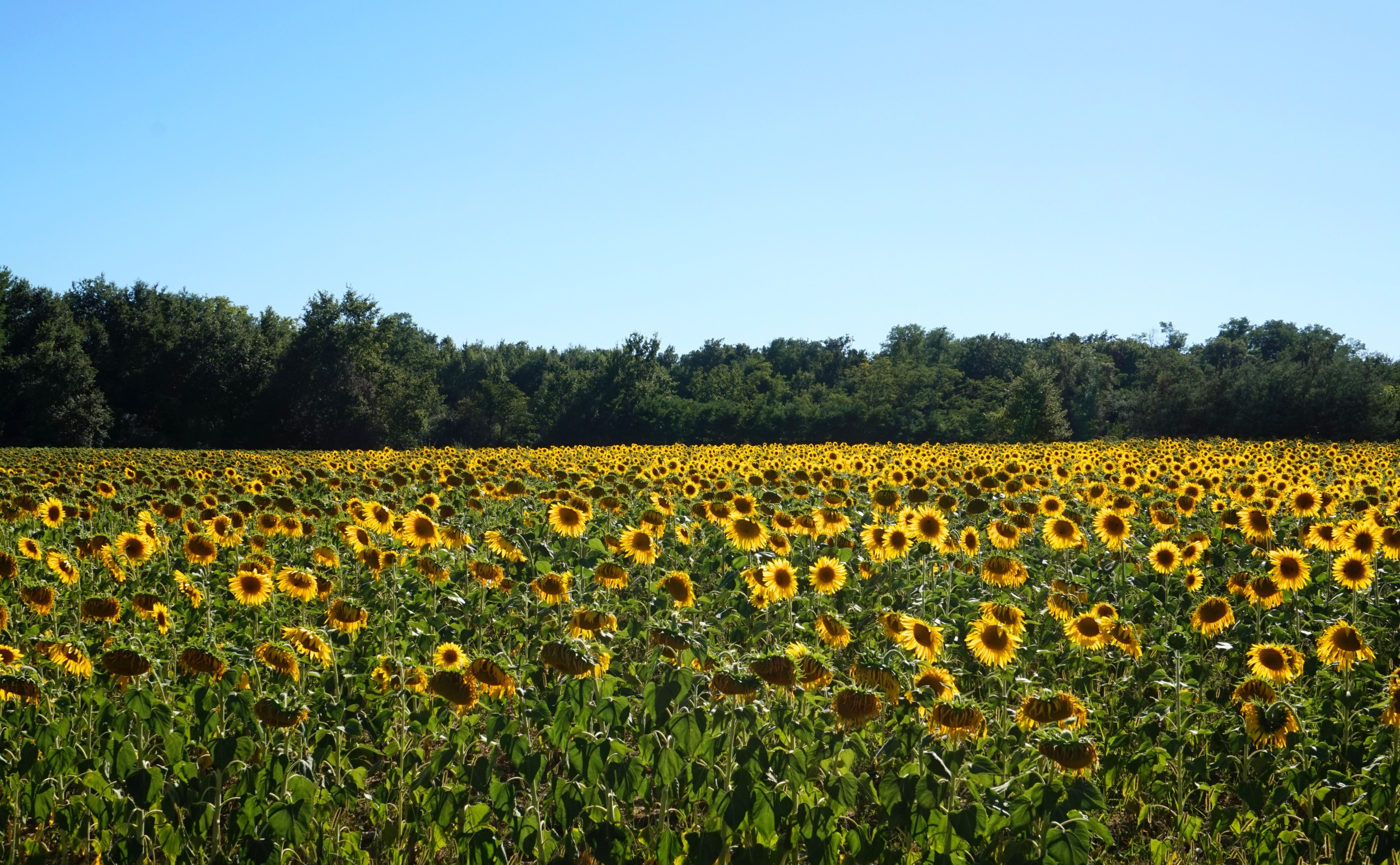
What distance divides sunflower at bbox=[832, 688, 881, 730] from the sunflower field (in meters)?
0.01

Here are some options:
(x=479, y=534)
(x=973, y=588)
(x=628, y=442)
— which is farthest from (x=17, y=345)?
(x=973, y=588)

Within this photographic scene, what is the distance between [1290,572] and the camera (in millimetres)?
6156

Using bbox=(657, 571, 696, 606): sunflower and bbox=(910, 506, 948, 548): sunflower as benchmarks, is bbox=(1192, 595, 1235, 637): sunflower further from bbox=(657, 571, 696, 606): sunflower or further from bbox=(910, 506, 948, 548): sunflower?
bbox=(657, 571, 696, 606): sunflower

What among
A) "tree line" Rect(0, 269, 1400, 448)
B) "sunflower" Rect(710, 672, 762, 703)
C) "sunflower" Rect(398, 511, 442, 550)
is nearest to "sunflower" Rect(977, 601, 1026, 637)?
"sunflower" Rect(710, 672, 762, 703)

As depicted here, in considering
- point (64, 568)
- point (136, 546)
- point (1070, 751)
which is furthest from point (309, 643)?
point (1070, 751)

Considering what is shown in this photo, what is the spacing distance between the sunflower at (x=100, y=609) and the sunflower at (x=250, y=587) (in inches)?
36.0

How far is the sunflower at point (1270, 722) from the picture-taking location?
406 cm

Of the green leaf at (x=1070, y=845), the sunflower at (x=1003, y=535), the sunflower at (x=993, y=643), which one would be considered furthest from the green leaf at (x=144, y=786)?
the sunflower at (x=1003, y=535)

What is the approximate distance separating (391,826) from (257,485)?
8557mm

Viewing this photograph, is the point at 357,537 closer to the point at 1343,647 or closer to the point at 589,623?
the point at 589,623

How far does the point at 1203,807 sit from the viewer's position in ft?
14.8

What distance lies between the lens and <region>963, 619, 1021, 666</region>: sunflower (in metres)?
4.68

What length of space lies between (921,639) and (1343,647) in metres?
2.04

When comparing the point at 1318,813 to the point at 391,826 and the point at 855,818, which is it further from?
the point at 391,826
